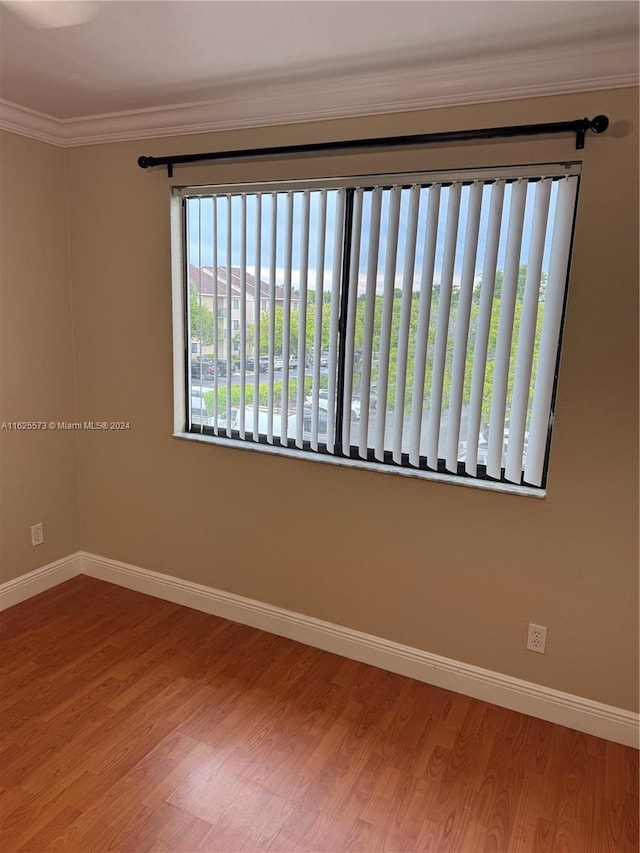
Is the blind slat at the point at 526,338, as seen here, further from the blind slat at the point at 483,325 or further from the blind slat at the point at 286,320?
the blind slat at the point at 286,320

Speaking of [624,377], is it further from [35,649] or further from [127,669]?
[35,649]

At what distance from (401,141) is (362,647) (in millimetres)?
2040

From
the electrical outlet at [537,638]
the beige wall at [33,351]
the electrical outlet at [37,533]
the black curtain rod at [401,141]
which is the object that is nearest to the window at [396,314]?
the black curtain rod at [401,141]

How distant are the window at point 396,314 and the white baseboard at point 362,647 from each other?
0.77 m

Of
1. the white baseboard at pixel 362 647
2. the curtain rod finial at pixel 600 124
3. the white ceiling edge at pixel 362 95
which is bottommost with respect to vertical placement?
the white baseboard at pixel 362 647

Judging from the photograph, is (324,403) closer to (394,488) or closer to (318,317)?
(318,317)

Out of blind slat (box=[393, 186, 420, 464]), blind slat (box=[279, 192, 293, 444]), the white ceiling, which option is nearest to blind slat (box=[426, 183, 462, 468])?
blind slat (box=[393, 186, 420, 464])

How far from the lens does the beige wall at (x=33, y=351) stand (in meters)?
2.73

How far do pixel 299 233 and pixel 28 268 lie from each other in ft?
4.44

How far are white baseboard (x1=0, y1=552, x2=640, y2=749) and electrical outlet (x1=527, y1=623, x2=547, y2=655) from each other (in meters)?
0.15

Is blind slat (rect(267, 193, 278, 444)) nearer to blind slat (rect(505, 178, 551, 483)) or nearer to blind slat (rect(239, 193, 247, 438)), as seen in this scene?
blind slat (rect(239, 193, 247, 438))

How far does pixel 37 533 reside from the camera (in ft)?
10.1

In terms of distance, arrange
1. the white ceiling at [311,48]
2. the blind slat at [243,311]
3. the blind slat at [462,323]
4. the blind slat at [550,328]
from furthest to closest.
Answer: the blind slat at [243,311]
the blind slat at [462,323]
the blind slat at [550,328]
the white ceiling at [311,48]

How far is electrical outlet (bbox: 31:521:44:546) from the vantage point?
3.05 m
